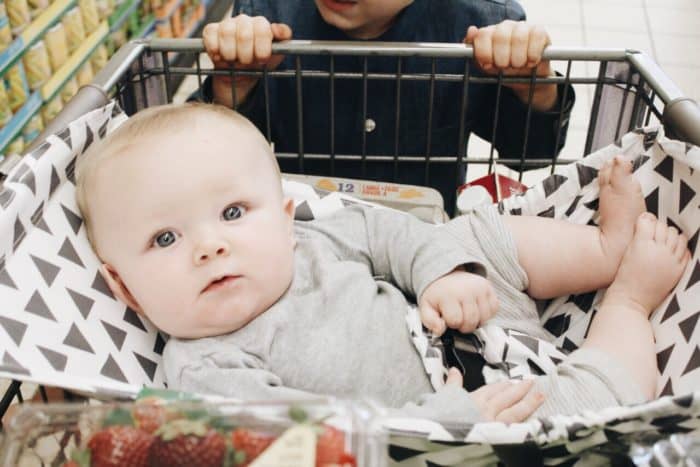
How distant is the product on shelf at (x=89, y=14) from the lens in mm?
2588

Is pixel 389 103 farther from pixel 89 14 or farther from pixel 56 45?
pixel 89 14

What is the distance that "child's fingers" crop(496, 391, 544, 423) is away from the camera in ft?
2.81

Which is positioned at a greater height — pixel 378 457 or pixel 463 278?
pixel 378 457

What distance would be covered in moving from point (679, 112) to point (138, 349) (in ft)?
2.65

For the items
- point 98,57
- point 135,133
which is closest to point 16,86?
point 98,57

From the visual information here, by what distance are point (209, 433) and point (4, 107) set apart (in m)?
1.91

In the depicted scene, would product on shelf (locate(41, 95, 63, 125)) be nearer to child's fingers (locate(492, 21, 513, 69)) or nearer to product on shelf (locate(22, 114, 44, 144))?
product on shelf (locate(22, 114, 44, 144))

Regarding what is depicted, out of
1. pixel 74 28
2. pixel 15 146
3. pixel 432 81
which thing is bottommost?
pixel 15 146

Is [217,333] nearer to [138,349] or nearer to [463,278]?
[138,349]

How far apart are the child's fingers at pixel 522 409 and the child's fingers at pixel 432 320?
17cm

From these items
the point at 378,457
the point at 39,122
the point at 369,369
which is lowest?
the point at 39,122

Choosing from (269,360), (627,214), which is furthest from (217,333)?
(627,214)

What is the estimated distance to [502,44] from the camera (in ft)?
3.74

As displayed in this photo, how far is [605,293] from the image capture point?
1.11 meters
